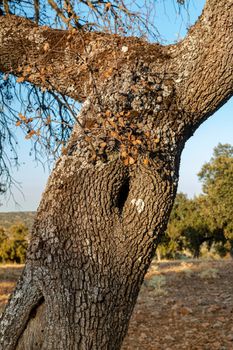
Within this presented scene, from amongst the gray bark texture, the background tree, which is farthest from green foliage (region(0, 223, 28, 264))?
the gray bark texture

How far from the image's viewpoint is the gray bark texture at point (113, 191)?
268 cm

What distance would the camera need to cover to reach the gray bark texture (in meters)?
2.68

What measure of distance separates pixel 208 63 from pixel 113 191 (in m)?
0.96

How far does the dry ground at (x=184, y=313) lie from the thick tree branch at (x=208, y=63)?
3786 millimetres

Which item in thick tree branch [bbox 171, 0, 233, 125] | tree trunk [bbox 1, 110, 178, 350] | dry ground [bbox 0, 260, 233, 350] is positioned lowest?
dry ground [bbox 0, 260, 233, 350]

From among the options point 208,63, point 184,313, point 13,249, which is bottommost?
point 184,313

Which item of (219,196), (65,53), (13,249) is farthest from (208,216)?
(65,53)

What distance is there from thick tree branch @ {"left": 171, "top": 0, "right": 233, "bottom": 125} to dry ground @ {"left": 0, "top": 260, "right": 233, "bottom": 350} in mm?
3786

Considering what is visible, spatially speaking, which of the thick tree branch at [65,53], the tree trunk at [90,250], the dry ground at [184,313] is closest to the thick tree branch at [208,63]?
→ the thick tree branch at [65,53]

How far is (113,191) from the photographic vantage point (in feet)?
9.07

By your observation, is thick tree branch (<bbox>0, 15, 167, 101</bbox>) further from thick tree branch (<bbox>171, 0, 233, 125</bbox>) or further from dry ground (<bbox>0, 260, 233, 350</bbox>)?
dry ground (<bbox>0, 260, 233, 350</bbox>)

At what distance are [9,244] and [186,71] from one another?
54.1 ft

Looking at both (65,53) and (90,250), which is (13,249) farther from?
(90,250)

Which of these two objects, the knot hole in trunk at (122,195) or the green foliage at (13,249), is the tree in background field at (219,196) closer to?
the green foliage at (13,249)
